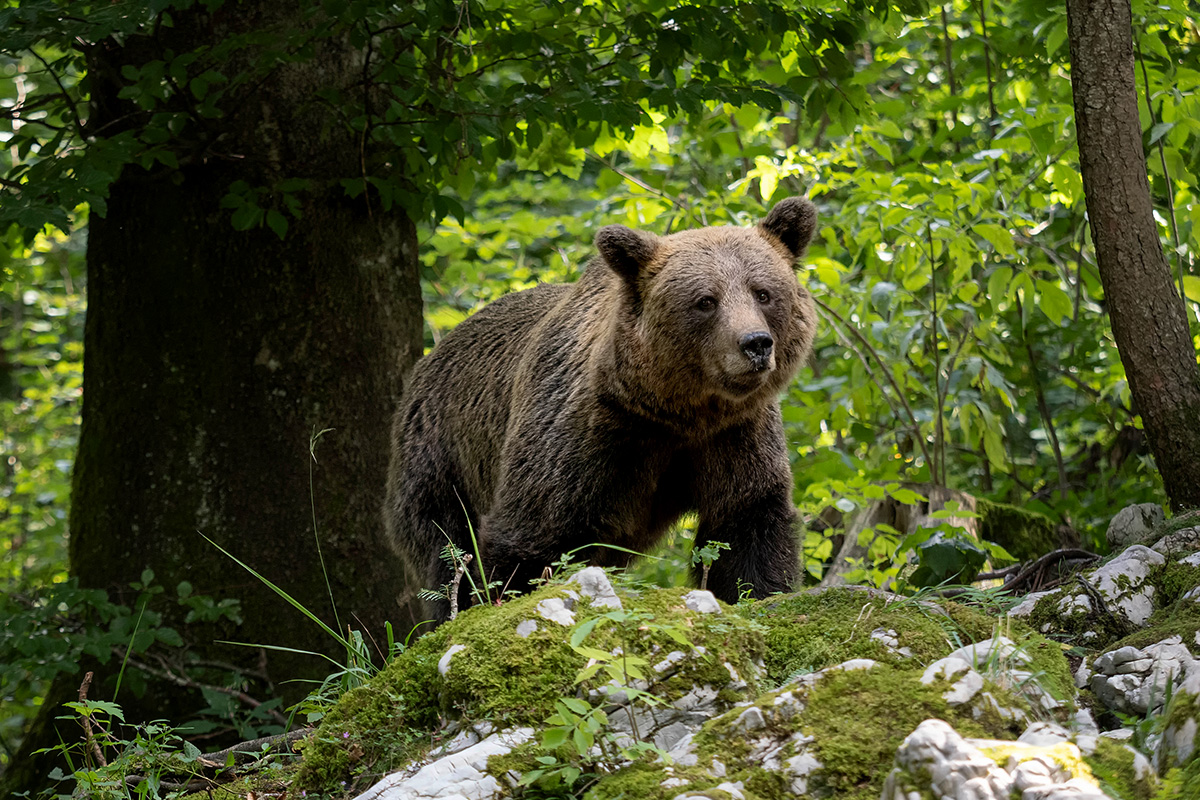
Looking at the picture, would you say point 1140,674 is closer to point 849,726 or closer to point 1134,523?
point 849,726

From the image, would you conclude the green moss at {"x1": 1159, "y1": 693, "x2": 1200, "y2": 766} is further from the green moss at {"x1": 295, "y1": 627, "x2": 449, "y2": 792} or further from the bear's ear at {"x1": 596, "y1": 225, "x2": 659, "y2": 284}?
the bear's ear at {"x1": 596, "y1": 225, "x2": 659, "y2": 284}

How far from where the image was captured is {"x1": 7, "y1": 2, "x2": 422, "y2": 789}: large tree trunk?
577cm

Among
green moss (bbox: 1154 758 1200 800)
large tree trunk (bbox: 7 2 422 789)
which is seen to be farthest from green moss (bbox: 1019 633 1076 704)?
large tree trunk (bbox: 7 2 422 789)

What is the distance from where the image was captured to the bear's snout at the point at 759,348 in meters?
4.48

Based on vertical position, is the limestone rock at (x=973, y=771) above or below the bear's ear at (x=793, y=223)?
below

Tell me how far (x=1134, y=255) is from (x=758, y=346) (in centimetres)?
154

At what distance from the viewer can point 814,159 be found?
281 inches

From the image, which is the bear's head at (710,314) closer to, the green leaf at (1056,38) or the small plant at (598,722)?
the green leaf at (1056,38)

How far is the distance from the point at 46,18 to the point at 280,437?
93.3 inches

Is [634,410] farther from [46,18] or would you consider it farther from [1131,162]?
[46,18]

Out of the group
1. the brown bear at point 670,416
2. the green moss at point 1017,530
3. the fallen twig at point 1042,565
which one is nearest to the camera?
the fallen twig at point 1042,565

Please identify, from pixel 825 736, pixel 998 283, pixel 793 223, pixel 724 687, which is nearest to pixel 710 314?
pixel 793 223

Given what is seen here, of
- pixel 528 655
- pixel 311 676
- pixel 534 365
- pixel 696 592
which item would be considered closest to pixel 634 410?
pixel 534 365

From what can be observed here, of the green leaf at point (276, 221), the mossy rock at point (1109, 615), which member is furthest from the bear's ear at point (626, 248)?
the mossy rock at point (1109, 615)
